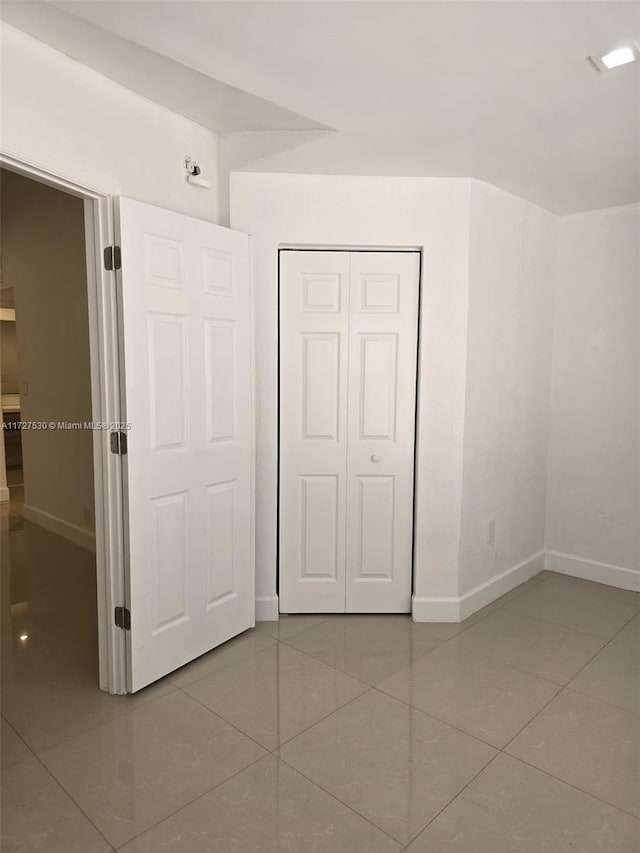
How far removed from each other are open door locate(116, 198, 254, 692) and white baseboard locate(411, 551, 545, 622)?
3.37 feet

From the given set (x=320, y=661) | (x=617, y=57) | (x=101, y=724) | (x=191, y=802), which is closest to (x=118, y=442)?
(x=101, y=724)

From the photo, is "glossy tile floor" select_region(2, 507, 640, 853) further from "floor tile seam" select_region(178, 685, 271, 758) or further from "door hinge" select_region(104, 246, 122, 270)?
"door hinge" select_region(104, 246, 122, 270)

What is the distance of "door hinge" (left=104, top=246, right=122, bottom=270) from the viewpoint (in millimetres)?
2346

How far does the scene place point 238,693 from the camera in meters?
2.57

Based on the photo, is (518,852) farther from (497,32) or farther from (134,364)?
(497,32)

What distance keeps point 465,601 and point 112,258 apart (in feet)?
8.78

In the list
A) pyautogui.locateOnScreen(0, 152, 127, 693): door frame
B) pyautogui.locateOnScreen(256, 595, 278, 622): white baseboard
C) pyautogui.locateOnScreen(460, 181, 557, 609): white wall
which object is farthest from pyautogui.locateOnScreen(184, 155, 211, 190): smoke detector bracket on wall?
pyautogui.locateOnScreen(256, 595, 278, 622): white baseboard

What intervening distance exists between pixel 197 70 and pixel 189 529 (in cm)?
197

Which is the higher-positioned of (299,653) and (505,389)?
(505,389)

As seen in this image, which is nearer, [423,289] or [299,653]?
[299,653]

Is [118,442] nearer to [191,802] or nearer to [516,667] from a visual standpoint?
[191,802]

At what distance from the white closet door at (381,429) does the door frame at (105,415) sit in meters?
1.36

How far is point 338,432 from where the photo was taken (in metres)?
3.30

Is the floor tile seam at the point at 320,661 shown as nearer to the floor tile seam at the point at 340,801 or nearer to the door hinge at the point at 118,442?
the floor tile seam at the point at 340,801
